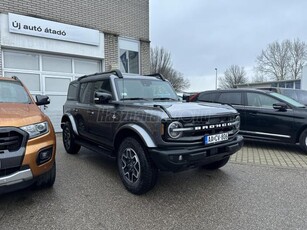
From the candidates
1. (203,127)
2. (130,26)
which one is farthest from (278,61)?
(203,127)

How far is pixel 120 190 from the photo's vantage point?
3.74 metres

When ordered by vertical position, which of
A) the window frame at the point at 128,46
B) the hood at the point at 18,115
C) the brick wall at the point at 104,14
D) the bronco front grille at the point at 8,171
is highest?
the brick wall at the point at 104,14

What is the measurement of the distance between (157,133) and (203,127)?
691 millimetres

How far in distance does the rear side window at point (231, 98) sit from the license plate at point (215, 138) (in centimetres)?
371

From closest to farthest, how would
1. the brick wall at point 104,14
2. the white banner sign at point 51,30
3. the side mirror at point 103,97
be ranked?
the side mirror at point 103,97 < the white banner sign at point 51,30 < the brick wall at point 104,14

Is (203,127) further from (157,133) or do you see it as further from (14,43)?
(14,43)

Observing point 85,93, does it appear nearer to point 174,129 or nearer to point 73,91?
point 73,91

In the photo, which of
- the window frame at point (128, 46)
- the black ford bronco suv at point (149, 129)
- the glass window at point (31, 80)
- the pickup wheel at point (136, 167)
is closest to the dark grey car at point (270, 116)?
the black ford bronco suv at point (149, 129)

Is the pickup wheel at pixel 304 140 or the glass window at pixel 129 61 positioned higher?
the glass window at pixel 129 61

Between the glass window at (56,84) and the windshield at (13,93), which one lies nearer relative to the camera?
the windshield at (13,93)

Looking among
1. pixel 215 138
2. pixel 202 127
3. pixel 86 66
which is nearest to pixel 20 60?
pixel 86 66

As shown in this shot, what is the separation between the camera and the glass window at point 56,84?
909 cm

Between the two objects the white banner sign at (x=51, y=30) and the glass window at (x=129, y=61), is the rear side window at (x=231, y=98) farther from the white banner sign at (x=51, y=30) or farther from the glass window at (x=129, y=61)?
the white banner sign at (x=51, y=30)

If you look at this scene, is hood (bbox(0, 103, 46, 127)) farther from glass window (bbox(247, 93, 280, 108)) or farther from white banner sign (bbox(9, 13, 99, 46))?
Answer: white banner sign (bbox(9, 13, 99, 46))
